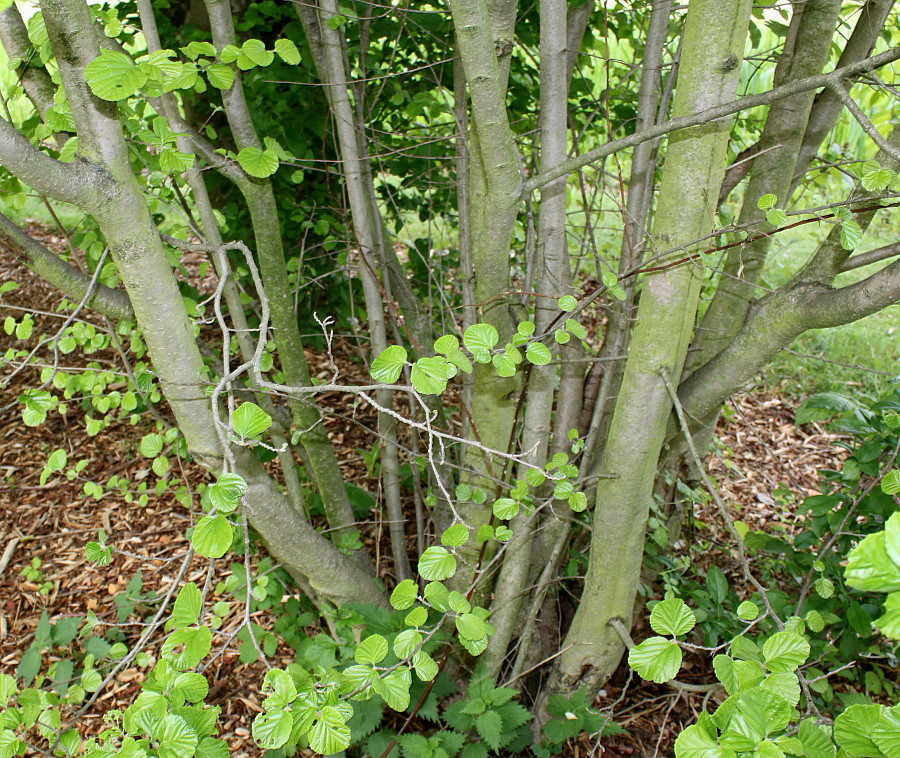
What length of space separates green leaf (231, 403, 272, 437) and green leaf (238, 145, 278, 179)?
34.8 inches

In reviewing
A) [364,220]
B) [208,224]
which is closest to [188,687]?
[208,224]

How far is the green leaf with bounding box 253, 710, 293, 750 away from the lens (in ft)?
3.28

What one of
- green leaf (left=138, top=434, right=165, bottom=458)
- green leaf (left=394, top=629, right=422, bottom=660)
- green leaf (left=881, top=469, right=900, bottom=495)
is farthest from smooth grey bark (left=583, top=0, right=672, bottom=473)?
green leaf (left=138, top=434, right=165, bottom=458)

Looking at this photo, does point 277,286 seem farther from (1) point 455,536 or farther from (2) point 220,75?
(1) point 455,536

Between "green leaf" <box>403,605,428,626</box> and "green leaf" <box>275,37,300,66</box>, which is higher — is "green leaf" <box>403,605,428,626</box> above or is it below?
below

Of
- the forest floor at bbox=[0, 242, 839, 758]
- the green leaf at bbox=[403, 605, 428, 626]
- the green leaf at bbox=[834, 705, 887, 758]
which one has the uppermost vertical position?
the green leaf at bbox=[834, 705, 887, 758]

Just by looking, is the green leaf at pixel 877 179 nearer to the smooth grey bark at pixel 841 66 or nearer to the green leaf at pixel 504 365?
the green leaf at pixel 504 365

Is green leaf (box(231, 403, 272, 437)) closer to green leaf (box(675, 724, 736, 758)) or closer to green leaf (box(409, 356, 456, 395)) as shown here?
green leaf (box(409, 356, 456, 395))

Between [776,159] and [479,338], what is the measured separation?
1.38 meters

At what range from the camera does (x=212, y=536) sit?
101 centimetres

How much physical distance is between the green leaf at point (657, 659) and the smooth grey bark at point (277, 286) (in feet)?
4.03

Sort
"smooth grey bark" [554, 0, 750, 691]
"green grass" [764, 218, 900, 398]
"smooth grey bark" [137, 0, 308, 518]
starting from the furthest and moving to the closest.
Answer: "green grass" [764, 218, 900, 398] → "smooth grey bark" [137, 0, 308, 518] → "smooth grey bark" [554, 0, 750, 691]

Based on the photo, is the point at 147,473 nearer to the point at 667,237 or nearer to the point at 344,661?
the point at 344,661

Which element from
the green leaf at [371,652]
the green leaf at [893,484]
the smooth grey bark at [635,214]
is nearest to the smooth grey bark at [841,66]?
the smooth grey bark at [635,214]
